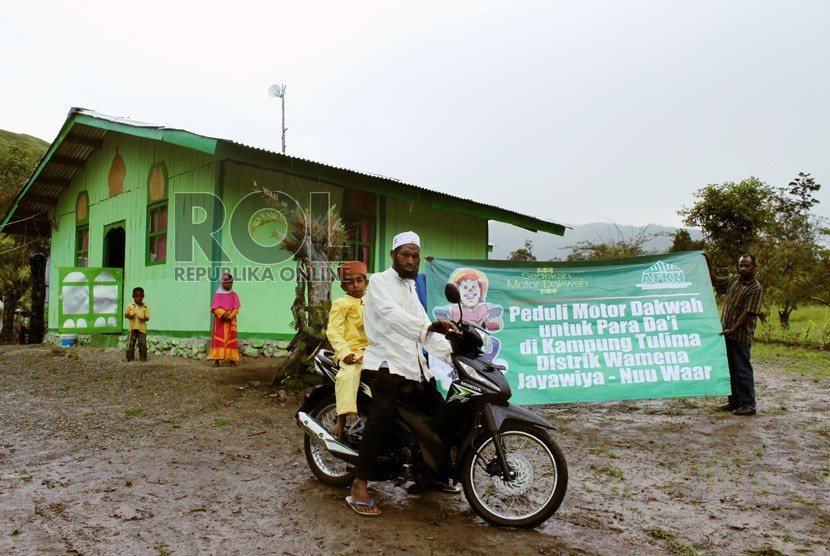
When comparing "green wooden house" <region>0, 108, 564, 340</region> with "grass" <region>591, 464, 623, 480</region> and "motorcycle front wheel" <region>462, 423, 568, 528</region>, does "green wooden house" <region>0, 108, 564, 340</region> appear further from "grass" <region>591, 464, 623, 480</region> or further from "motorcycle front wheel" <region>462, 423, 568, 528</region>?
"motorcycle front wheel" <region>462, 423, 568, 528</region>

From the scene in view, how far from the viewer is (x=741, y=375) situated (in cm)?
670

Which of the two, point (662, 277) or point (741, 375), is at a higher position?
point (662, 277)

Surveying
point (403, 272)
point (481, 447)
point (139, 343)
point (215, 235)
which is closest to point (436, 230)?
point (215, 235)

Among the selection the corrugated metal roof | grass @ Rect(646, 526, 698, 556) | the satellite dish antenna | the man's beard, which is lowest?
grass @ Rect(646, 526, 698, 556)

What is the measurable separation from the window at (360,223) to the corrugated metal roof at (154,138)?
40.2 inches

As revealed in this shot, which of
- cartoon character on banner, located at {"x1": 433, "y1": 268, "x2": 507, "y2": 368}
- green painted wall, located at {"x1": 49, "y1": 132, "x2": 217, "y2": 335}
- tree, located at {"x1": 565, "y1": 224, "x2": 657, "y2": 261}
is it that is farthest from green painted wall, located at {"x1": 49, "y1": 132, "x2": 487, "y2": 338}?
tree, located at {"x1": 565, "y1": 224, "x2": 657, "y2": 261}

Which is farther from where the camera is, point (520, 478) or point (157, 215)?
point (157, 215)

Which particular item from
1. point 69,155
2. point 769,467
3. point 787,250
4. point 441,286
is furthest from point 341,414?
point 787,250

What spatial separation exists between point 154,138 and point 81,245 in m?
6.34

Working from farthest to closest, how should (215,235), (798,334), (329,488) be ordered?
(798,334) < (215,235) < (329,488)

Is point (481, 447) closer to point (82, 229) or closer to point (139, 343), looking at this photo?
point (139, 343)

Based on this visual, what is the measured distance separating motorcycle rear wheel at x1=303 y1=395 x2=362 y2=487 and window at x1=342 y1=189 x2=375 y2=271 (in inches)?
276

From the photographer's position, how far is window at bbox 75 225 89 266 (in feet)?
46.8

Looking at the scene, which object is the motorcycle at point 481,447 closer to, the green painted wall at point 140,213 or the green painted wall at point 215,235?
the green painted wall at point 215,235
